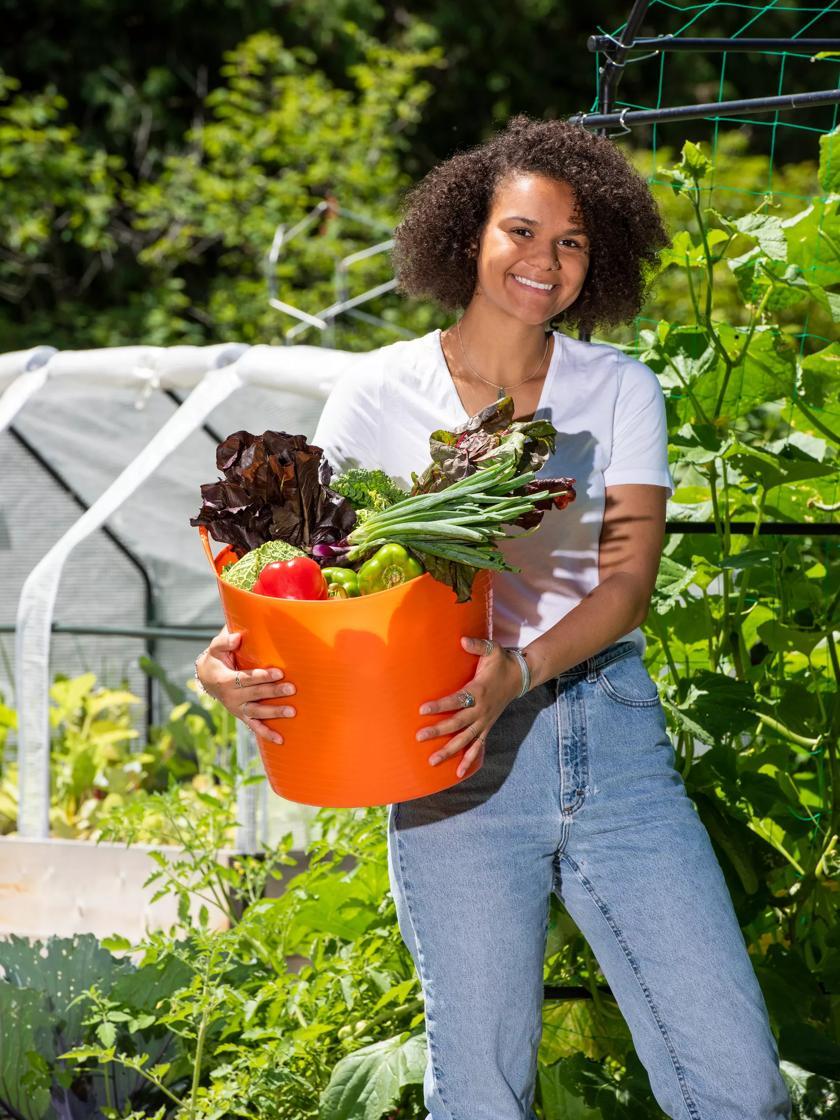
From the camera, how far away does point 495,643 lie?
1.62 m

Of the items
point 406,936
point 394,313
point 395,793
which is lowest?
point 406,936

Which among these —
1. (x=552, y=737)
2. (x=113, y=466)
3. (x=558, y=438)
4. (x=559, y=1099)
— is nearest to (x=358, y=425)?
(x=558, y=438)

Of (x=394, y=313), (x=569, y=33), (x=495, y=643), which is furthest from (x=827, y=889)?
(x=569, y=33)

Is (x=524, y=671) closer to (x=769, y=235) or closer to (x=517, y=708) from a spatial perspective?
(x=517, y=708)

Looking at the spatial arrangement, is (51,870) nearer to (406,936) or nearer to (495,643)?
(406,936)

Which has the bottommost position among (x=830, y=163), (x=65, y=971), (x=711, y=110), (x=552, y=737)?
(x=65, y=971)

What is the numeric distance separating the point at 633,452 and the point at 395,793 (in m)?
0.52

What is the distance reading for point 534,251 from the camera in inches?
71.3

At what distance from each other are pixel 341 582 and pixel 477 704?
207 mm

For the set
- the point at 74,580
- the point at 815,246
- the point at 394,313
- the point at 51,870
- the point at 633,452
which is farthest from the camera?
the point at 394,313

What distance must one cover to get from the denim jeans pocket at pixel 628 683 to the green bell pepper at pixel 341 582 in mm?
367

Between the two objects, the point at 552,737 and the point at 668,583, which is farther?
the point at 668,583

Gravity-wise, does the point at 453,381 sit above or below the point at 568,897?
above

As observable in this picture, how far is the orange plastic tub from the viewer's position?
1.52m
